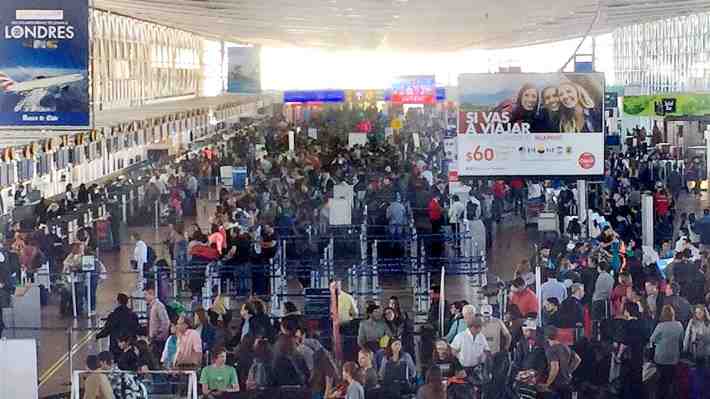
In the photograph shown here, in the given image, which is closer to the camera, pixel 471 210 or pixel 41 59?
pixel 41 59

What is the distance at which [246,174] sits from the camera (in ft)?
119

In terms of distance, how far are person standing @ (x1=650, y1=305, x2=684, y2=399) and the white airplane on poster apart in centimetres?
642

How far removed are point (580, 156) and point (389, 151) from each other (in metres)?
22.2

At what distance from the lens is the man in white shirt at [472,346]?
12156 mm

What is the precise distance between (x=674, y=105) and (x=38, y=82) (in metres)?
22.2

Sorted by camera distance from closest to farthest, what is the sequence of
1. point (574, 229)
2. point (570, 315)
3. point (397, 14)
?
1. point (570, 315)
2. point (574, 229)
3. point (397, 14)

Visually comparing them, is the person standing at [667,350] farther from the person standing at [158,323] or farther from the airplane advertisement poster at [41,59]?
the airplane advertisement poster at [41,59]

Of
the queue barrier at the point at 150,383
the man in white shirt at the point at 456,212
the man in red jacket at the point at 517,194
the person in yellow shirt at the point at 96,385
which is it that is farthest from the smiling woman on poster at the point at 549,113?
the man in red jacket at the point at 517,194

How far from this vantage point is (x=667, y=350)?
1238 cm

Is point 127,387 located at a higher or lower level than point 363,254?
lower

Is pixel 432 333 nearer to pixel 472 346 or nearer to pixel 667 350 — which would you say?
pixel 472 346

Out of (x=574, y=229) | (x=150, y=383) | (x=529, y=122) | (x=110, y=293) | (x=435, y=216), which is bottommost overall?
(x=110, y=293)

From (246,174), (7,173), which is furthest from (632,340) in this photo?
(246,174)

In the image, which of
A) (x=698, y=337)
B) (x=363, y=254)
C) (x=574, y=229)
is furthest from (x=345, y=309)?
(x=574, y=229)
